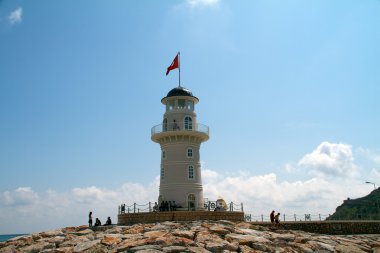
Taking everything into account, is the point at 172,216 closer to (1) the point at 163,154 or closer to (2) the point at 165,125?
(1) the point at 163,154

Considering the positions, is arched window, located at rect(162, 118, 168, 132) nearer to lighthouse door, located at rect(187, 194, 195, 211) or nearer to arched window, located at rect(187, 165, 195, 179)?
arched window, located at rect(187, 165, 195, 179)

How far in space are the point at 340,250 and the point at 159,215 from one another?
12562 millimetres

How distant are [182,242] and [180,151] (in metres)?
17.3

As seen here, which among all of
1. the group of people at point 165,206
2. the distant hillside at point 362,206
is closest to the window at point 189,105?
the group of people at point 165,206

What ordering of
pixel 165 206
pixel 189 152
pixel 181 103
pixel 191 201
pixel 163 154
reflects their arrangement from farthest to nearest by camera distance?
1. pixel 181 103
2. pixel 163 154
3. pixel 189 152
4. pixel 191 201
5. pixel 165 206

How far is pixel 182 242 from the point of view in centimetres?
1519

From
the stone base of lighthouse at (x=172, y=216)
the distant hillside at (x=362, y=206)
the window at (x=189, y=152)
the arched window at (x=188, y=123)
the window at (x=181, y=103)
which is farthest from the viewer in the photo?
the distant hillside at (x=362, y=206)

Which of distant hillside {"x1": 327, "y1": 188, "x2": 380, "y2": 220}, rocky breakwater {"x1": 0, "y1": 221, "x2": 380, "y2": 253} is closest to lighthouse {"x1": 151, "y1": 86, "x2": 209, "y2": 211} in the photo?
rocky breakwater {"x1": 0, "y1": 221, "x2": 380, "y2": 253}

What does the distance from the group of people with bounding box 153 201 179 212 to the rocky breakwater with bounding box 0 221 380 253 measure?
955 centimetres

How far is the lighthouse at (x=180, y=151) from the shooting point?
31484mm

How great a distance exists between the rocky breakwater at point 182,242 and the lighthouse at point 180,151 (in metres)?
10.8

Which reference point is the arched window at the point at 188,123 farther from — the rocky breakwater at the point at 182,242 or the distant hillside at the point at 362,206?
the distant hillside at the point at 362,206

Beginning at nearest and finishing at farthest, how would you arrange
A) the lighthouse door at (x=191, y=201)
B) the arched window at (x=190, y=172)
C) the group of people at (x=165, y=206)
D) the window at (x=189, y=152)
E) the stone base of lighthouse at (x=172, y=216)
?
the stone base of lighthouse at (x=172, y=216) → the group of people at (x=165, y=206) → the lighthouse door at (x=191, y=201) → the arched window at (x=190, y=172) → the window at (x=189, y=152)

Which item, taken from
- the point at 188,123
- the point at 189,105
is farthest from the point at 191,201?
the point at 189,105
